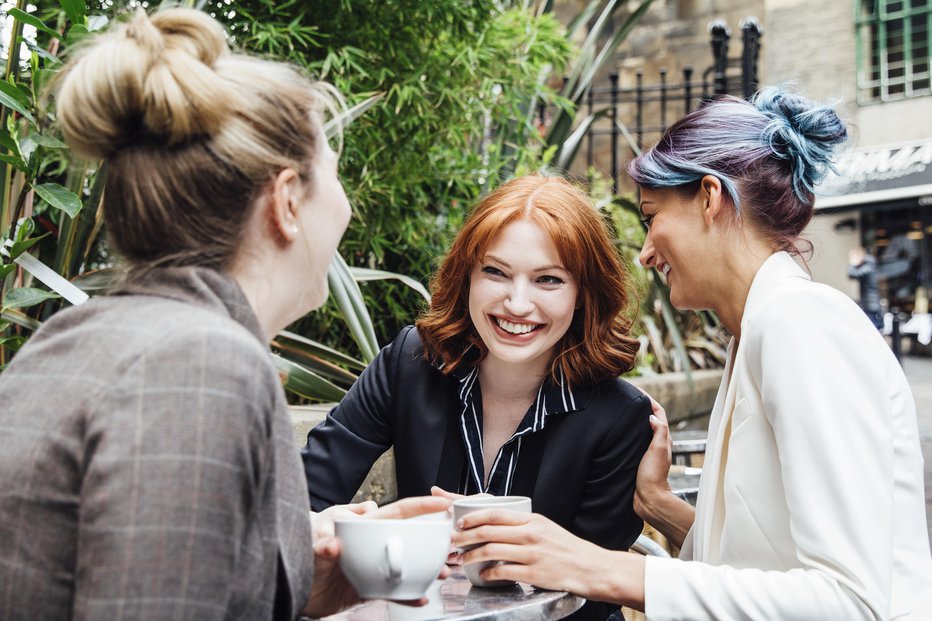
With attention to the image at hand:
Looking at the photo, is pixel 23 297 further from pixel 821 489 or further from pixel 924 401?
pixel 924 401

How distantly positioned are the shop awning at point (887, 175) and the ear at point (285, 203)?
1519 cm

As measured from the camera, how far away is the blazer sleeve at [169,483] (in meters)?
0.83

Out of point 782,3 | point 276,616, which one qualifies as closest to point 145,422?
point 276,616

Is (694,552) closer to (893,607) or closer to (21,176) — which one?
(893,607)

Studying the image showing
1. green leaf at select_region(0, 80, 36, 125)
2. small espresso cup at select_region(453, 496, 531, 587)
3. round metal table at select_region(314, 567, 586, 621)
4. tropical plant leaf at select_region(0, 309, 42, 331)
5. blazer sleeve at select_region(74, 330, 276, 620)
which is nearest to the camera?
blazer sleeve at select_region(74, 330, 276, 620)

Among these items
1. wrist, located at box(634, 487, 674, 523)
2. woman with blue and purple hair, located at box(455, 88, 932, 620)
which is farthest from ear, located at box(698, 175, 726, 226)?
wrist, located at box(634, 487, 674, 523)

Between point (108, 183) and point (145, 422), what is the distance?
1.17 feet

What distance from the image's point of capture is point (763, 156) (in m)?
1.72

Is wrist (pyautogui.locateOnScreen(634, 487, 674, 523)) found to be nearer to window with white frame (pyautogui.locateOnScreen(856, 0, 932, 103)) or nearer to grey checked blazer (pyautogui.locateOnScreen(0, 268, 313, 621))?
grey checked blazer (pyautogui.locateOnScreen(0, 268, 313, 621))

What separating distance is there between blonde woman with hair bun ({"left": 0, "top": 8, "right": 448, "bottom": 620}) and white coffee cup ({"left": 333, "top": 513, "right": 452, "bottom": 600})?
2.7 inches

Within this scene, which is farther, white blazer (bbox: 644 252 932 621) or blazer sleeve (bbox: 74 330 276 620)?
white blazer (bbox: 644 252 932 621)

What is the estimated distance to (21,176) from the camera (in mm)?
2553

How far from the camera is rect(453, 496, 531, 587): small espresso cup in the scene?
142 centimetres

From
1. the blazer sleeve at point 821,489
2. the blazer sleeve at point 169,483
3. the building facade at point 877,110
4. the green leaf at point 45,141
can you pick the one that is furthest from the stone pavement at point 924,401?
the blazer sleeve at point 169,483
